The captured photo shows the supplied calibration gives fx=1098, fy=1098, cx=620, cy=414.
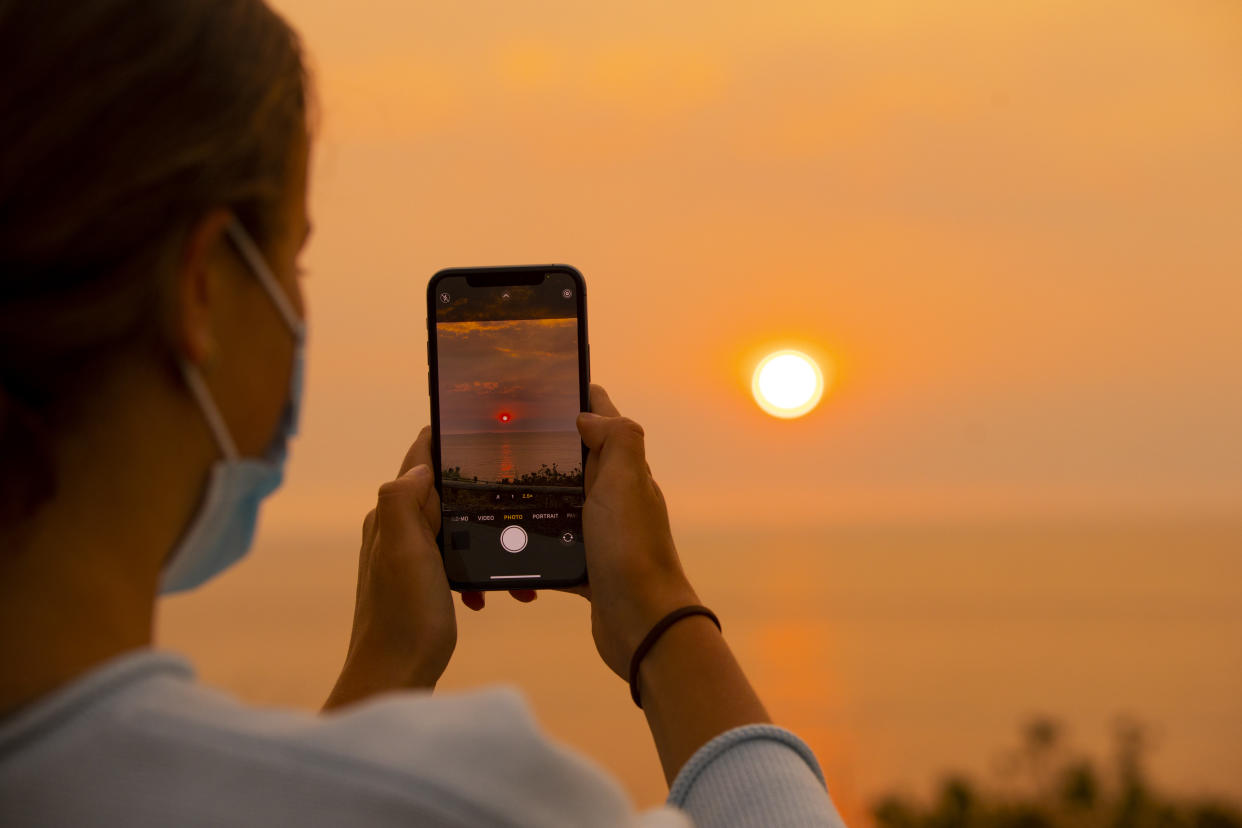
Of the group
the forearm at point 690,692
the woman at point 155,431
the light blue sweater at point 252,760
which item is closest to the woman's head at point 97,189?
the woman at point 155,431

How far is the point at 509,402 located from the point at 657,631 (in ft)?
1.83

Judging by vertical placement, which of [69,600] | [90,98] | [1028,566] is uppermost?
[90,98]

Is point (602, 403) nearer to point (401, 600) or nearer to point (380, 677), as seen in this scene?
point (401, 600)

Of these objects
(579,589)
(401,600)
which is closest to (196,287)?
(401,600)

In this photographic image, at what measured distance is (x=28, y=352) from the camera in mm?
725

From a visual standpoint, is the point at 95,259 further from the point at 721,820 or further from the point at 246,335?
the point at 721,820

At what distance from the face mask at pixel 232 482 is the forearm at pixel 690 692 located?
19.2 inches

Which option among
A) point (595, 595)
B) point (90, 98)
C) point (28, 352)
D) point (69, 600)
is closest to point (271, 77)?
point (90, 98)

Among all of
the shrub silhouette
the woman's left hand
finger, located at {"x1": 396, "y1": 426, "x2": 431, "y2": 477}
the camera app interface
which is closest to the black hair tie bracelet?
the woman's left hand

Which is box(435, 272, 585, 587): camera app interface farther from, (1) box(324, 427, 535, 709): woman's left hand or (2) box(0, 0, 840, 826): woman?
(2) box(0, 0, 840, 826): woman

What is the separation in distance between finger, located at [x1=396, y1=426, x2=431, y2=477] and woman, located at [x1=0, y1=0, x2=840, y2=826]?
31.7 inches

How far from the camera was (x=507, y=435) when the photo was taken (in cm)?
175

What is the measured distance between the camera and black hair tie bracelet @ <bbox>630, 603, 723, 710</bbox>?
52.4 inches

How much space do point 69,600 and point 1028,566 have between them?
55886 millimetres
